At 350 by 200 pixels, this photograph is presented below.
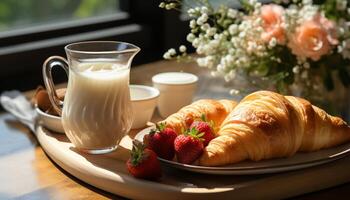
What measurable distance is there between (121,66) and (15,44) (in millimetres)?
762

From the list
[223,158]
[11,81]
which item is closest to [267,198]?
[223,158]

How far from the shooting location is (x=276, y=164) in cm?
105

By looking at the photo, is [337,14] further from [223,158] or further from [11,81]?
[11,81]

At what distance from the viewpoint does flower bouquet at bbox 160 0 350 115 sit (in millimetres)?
1139

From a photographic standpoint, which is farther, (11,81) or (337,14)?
(11,81)

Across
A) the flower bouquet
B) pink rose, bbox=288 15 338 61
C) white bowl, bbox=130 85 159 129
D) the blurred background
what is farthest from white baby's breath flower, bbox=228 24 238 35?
the blurred background

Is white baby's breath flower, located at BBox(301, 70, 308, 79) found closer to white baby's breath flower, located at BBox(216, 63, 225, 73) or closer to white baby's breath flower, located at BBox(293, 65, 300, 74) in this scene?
white baby's breath flower, located at BBox(293, 65, 300, 74)

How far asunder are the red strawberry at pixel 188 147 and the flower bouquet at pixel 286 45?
24 cm

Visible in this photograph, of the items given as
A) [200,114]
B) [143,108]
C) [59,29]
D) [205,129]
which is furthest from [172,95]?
[59,29]

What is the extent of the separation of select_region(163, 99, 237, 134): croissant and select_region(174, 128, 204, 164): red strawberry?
0.10m

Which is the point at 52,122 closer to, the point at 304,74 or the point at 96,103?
the point at 96,103

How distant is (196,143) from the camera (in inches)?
40.7

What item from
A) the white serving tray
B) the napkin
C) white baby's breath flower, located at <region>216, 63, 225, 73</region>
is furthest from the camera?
the napkin

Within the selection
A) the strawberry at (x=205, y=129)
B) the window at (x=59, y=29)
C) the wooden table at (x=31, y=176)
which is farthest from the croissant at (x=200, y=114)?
the window at (x=59, y=29)
